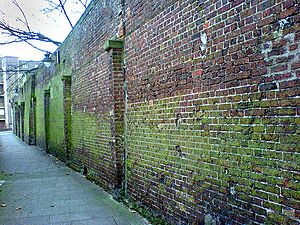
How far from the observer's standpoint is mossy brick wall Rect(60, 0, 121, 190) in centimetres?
698

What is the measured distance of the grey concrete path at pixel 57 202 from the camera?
5.46m

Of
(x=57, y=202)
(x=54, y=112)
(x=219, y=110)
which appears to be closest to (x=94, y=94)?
(x=57, y=202)

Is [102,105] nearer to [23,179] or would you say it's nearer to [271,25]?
[23,179]

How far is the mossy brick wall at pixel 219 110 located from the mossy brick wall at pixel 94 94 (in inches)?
57.2

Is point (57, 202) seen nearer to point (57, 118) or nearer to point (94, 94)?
point (94, 94)

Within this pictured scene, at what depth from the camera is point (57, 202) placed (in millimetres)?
6648

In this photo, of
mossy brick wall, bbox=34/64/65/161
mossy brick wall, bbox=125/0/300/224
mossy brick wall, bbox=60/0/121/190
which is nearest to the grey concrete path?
mossy brick wall, bbox=60/0/121/190


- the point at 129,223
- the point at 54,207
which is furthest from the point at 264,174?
the point at 54,207

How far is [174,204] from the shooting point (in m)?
4.55

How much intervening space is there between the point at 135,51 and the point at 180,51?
1.65 meters

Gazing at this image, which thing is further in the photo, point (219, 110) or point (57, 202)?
point (57, 202)

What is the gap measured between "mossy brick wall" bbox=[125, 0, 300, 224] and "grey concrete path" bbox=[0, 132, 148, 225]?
727 mm

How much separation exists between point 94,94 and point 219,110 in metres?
5.25

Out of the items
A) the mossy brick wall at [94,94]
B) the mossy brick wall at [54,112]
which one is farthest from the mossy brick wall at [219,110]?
the mossy brick wall at [54,112]
